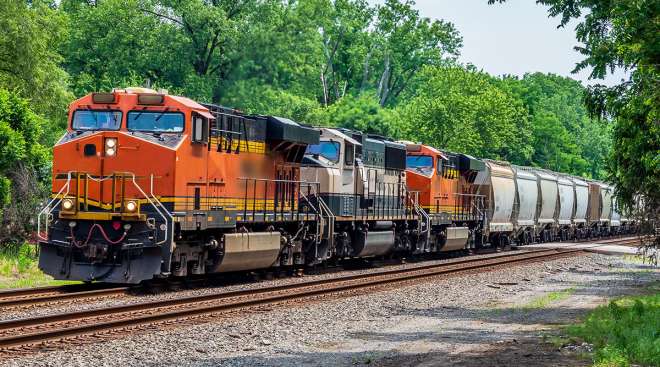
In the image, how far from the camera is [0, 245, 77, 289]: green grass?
74.6 ft

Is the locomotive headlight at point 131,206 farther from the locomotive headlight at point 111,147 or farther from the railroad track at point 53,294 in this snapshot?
the railroad track at point 53,294

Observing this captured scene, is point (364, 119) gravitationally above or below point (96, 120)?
above

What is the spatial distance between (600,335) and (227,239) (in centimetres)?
1012

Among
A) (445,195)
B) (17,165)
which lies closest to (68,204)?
(17,165)

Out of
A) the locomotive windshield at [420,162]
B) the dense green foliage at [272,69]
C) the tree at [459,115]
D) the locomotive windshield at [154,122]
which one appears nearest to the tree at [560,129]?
the dense green foliage at [272,69]

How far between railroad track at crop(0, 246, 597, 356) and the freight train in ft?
5.52

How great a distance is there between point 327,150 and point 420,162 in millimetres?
8909

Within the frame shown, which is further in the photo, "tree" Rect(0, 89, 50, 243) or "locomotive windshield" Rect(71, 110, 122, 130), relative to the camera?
"tree" Rect(0, 89, 50, 243)

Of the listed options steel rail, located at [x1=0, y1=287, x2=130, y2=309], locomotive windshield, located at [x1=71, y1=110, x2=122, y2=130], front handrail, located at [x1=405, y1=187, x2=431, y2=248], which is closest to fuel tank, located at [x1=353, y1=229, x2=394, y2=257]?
front handrail, located at [x1=405, y1=187, x2=431, y2=248]

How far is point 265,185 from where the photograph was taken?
2455cm

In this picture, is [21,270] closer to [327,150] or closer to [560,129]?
[327,150]

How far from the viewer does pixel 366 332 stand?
15.7 m

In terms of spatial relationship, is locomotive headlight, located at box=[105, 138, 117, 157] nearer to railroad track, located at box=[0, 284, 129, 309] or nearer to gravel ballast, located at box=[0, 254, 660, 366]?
railroad track, located at box=[0, 284, 129, 309]

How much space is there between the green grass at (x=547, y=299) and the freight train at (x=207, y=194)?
2767 millimetres
